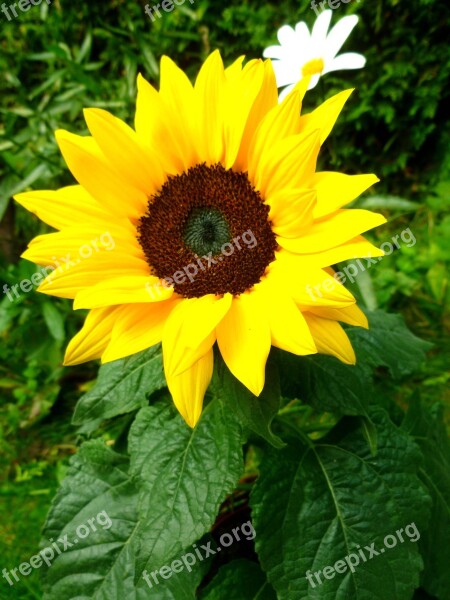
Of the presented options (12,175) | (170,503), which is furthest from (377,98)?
(170,503)

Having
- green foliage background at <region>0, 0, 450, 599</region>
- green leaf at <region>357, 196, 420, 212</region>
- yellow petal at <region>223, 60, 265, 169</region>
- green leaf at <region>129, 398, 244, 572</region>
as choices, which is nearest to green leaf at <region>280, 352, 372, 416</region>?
green leaf at <region>129, 398, 244, 572</region>

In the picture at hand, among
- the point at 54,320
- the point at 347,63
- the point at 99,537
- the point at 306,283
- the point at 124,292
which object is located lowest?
the point at 99,537

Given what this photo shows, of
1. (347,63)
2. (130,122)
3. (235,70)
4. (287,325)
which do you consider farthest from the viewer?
(130,122)

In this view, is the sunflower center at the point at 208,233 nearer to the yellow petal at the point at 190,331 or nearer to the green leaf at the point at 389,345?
the yellow petal at the point at 190,331

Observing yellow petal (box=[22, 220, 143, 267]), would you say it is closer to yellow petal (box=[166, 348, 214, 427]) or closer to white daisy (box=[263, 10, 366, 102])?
yellow petal (box=[166, 348, 214, 427])

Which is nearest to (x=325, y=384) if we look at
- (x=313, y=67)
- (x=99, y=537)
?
(x=99, y=537)

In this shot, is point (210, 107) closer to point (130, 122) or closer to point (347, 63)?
point (347, 63)

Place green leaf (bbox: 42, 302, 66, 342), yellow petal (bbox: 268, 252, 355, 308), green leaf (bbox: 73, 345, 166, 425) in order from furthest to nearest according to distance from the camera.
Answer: green leaf (bbox: 42, 302, 66, 342)
green leaf (bbox: 73, 345, 166, 425)
yellow petal (bbox: 268, 252, 355, 308)
